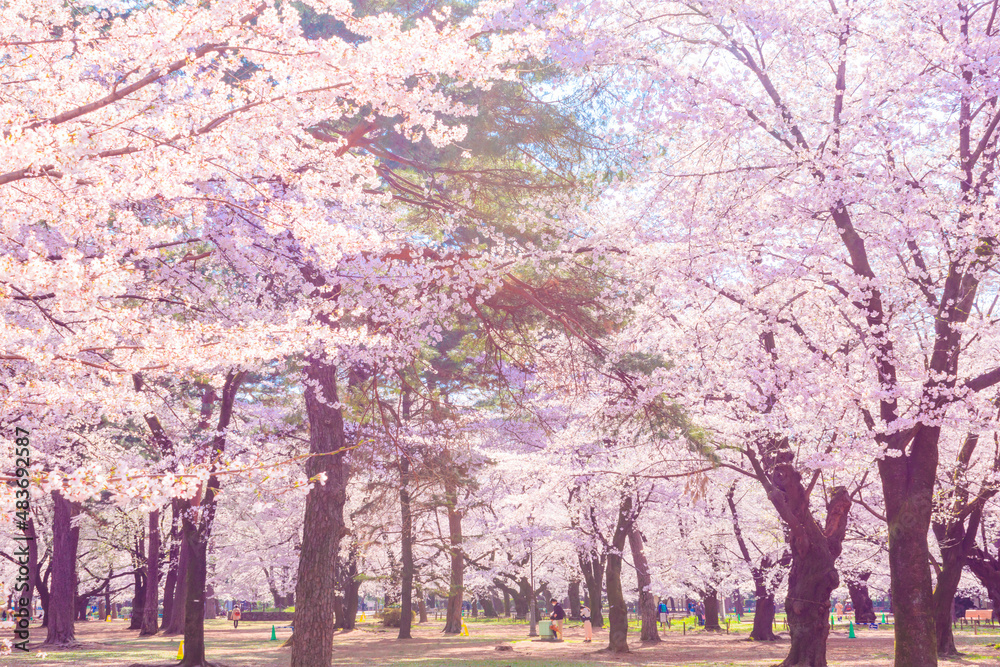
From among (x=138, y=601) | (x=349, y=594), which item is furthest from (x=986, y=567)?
(x=138, y=601)

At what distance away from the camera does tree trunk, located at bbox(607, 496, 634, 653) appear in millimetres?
21625

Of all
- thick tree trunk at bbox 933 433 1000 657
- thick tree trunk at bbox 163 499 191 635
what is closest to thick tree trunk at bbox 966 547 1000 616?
thick tree trunk at bbox 933 433 1000 657

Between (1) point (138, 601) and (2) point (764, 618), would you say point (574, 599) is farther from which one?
(1) point (138, 601)

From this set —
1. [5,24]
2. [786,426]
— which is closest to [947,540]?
[786,426]

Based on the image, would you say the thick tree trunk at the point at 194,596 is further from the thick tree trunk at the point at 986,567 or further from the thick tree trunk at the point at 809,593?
the thick tree trunk at the point at 986,567

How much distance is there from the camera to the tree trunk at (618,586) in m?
21.6

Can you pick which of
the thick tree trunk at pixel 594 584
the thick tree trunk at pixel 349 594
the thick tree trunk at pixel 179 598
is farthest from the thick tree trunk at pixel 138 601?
the thick tree trunk at pixel 594 584

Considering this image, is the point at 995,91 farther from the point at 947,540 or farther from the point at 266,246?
the point at 947,540

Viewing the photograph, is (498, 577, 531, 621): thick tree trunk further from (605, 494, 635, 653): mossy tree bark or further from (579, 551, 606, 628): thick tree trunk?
(605, 494, 635, 653): mossy tree bark

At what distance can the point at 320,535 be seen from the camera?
1079 cm

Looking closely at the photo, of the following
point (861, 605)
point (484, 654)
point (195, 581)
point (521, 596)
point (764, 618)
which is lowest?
point (521, 596)

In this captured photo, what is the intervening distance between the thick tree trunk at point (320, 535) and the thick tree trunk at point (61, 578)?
46.6 ft

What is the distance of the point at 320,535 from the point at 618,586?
12.9 metres

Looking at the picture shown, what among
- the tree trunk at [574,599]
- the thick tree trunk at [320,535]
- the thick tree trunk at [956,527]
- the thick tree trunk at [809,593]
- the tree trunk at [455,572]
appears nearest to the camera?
the thick tree trunk at [320,535]
